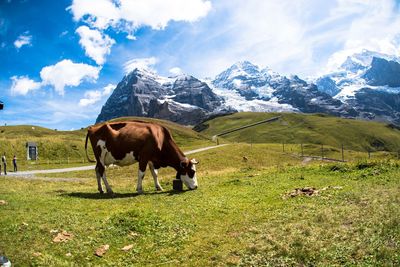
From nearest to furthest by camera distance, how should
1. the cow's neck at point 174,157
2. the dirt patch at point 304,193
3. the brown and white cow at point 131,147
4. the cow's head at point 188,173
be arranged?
the dirt patch at point 304,193
the brown and white cow at point 131,147
the cow's head at point 188,173
the cow's neck at point 174,157

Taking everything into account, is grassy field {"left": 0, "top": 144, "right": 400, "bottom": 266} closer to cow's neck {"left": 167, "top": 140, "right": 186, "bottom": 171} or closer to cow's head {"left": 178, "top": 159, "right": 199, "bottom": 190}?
cow's head {"left": 178, "top": 159, "right": 199, "bottom": 190}

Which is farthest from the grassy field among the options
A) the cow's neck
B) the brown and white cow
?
the cow's neck

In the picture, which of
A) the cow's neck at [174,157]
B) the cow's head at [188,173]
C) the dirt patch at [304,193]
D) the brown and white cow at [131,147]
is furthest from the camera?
the cow's neck at [174,157]

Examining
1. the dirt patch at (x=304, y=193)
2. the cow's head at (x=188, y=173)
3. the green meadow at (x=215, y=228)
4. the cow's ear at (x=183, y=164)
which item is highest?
the cow's ear at (x=183, y=164)

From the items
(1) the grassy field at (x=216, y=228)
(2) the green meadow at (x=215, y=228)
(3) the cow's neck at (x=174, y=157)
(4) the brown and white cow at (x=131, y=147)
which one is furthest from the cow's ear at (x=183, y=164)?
(1) the grassy field at (x=216, y=228)

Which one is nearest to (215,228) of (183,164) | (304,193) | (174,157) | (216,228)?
(216,228)

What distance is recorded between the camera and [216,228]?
1688 centimetres

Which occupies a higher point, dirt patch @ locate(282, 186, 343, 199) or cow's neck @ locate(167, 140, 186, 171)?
cow's neck @ locate(167, 140, 186, 171)

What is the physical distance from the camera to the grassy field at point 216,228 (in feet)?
42.9

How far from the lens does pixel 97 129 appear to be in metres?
27.9

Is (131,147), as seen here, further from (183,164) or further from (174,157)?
(183,164)

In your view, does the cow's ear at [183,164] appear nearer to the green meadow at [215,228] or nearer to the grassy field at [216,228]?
the green meadow at [215,228]

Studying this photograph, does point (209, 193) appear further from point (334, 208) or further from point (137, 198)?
point (334, 208)

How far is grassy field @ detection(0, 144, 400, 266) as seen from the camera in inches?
515
